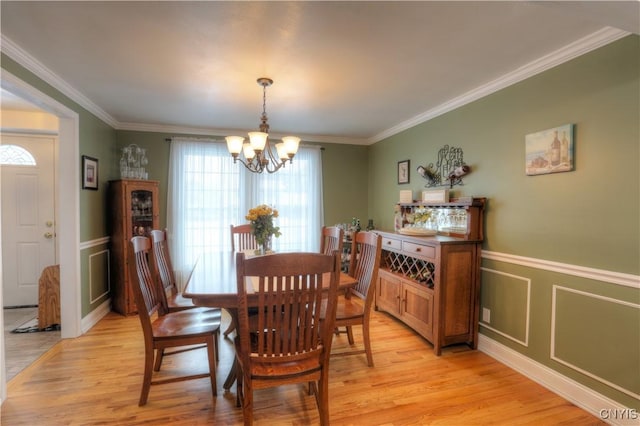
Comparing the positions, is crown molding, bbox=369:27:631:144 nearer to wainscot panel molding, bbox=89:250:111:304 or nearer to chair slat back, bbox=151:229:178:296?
chair slat back, bbox=151:229:178:296

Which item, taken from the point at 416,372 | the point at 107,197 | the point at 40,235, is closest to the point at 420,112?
the point at 416,372

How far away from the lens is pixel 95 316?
3.26 m

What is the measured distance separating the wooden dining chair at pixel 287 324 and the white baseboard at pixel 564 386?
67.3 inches

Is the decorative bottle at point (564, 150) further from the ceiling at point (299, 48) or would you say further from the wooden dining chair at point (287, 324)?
the wooden dining chair at point (287, 324)

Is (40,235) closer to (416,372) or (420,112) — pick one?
(416,372)

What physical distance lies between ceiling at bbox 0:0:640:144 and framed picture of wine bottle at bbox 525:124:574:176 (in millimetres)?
498

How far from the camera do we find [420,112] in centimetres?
347

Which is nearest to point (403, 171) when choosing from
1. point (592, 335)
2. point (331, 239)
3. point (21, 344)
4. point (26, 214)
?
point (331, 239)

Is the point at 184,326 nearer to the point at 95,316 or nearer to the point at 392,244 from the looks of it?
the point at 95,316

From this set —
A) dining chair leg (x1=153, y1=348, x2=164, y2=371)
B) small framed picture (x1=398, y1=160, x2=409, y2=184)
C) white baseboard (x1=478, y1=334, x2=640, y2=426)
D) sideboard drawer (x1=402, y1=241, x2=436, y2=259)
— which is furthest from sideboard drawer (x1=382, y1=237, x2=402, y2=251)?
dining chair leg (x1=153, y1=348, x2=164, y2=371)

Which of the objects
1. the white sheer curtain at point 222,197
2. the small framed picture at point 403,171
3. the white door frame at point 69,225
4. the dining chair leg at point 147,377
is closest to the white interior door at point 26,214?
the white door frame at point 69,225

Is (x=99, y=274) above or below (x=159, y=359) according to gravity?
above

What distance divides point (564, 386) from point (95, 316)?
4309mm

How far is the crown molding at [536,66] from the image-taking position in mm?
1840
